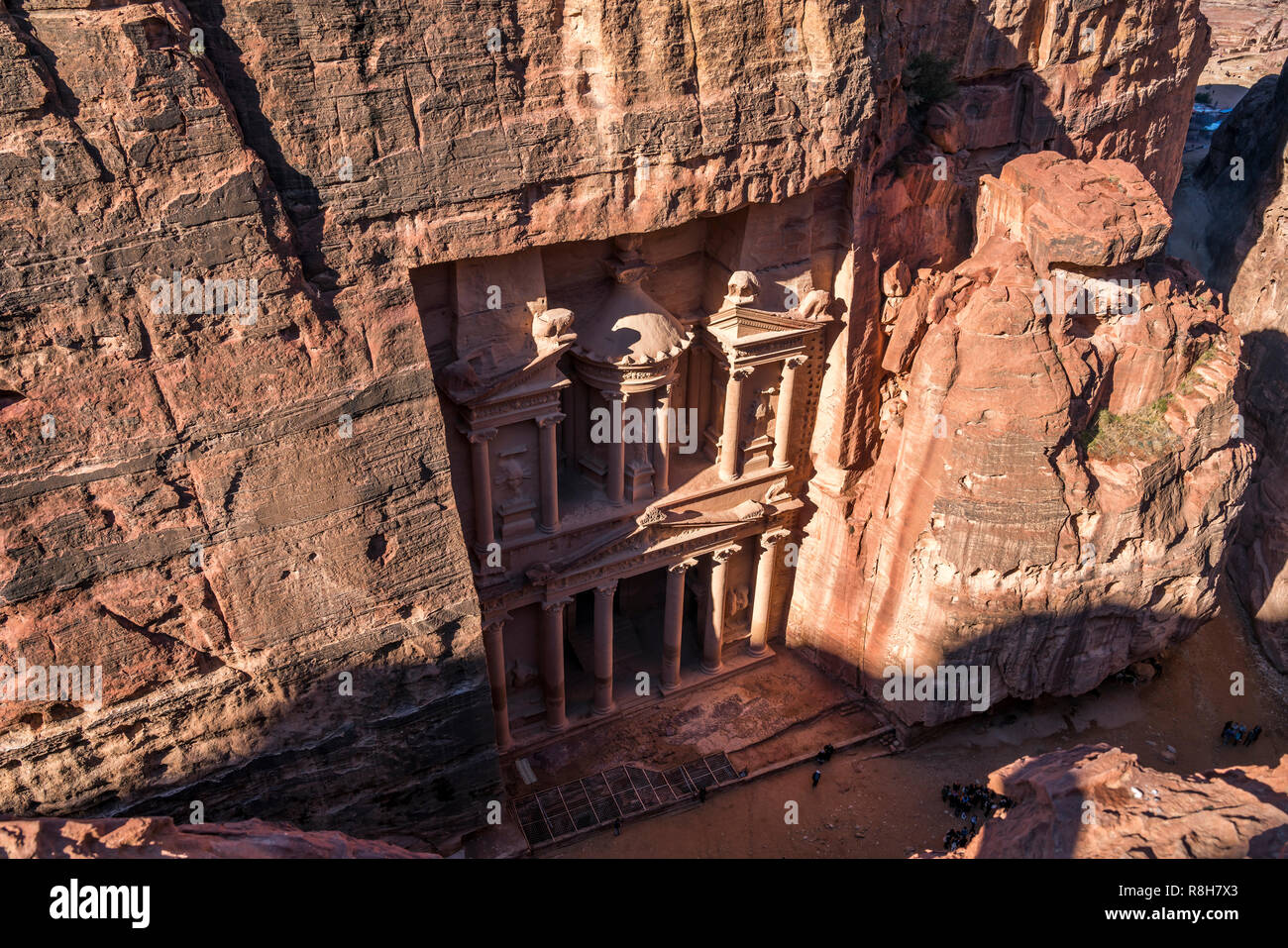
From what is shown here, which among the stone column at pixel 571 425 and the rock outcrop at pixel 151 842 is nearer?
the rock outcrop at pixel 151 842

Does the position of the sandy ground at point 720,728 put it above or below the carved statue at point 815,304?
below

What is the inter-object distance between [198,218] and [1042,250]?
42.7 ft

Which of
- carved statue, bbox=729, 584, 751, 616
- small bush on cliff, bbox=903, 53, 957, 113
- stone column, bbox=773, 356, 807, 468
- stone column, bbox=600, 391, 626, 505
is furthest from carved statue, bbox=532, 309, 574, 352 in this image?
small bush on cliff, bbox=903, 53, 957, 113

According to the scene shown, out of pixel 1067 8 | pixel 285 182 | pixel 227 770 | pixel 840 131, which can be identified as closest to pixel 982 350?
pixel 840 131

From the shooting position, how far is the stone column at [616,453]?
18.5 m

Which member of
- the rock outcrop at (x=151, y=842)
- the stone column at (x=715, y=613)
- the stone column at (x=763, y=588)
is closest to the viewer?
the rock outcrop at (x=151, y=842)

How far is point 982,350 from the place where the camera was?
17.9m

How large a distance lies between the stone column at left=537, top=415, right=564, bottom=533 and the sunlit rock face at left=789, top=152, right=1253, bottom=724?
624cm

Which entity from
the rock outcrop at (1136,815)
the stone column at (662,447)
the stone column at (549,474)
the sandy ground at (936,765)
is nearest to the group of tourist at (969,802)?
the sandy ground at (936,765)

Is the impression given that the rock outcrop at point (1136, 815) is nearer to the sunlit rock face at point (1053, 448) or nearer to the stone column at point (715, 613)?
the sunlit rock face at point (1053, 448)

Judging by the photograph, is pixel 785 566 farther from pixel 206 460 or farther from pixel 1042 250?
pixel 206 460

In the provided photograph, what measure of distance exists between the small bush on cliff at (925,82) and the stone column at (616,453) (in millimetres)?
8188

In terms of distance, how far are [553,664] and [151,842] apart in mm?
10896

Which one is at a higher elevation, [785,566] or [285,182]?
[285,182]
